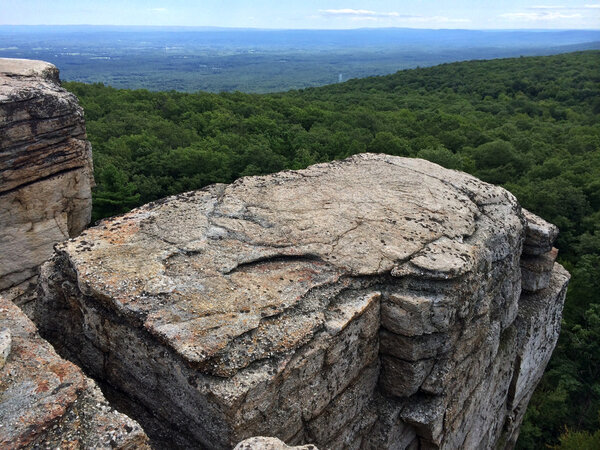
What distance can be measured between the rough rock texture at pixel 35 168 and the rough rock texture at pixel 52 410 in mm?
7497

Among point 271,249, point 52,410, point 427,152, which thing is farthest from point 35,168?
point 427,152

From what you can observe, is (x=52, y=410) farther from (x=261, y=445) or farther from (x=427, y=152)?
(x=427, y=152)

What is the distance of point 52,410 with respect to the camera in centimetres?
389

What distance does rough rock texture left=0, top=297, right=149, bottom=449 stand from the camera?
12.2ft

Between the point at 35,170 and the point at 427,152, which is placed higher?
the point at 35,170

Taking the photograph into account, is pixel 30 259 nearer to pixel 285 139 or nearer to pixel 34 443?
pixel 34 443

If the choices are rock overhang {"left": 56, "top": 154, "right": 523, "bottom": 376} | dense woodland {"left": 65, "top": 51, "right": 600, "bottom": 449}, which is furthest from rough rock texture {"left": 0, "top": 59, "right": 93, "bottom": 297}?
dense woodland {"left": 65, "top": 51, "right": 600, "bottom": 449}

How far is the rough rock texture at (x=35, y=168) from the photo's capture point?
10500mm

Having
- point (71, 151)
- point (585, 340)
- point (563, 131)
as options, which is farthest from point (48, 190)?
point (563, 131)

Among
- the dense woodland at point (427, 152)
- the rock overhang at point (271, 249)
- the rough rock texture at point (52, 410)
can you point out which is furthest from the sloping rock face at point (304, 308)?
the dense woodland at point (427, 152)

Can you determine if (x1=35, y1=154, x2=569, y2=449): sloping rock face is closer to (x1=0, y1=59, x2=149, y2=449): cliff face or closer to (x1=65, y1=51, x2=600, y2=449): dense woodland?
(x1=0, y1=59, x2=149, y2=449): cliff face

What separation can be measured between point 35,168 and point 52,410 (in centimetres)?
880

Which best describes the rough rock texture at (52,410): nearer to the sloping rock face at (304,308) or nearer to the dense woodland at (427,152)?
the sloping rock face at (304,308)

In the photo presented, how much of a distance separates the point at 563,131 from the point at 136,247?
1331 inches
